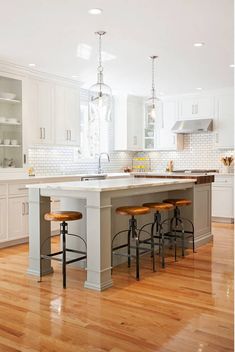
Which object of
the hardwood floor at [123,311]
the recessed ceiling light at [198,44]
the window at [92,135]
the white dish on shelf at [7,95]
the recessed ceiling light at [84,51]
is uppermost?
the recessed ceiling light at [198,44]

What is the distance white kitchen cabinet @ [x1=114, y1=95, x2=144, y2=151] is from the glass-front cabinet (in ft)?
9.97

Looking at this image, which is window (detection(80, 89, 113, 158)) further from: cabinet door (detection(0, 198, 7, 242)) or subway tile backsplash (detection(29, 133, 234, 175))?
cabinet door (detection(0, 198, 7, 242))

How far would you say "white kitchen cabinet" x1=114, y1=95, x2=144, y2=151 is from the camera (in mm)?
8695

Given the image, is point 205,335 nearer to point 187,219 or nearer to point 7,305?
point 7,305

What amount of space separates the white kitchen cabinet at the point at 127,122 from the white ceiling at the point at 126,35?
1784 millimetres

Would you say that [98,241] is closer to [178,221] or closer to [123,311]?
[123,311]

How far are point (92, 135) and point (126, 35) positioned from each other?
3886 mm

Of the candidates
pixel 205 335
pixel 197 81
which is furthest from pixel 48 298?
pixel 197 81

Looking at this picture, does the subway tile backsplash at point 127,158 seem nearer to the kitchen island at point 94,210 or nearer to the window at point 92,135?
the window at point 92,135

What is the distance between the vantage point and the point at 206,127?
7957 millimetres

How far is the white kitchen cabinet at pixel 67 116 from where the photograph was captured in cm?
684

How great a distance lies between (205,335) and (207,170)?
232 inches

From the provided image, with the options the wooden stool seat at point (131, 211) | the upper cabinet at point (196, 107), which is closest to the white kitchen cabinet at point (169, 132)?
the upper cabinet at point (196, 107)

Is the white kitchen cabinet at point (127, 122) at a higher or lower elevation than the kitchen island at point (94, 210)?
higher
